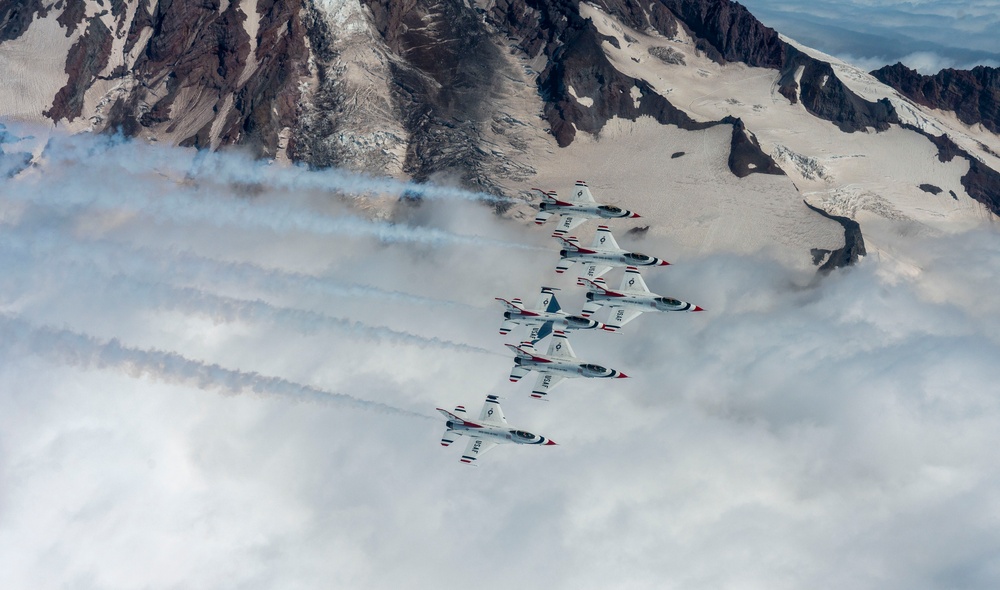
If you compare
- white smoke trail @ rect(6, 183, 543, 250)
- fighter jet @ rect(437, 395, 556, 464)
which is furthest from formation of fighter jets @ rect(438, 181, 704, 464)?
white smoke trail @ rect(6, 183, 543, 250)

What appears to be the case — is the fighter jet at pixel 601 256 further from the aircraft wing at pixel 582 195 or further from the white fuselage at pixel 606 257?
the aircraft wing at pixel 582 195

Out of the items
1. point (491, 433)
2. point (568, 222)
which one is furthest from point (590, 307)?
point (491, 433)

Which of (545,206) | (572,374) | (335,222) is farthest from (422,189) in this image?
(572,374)

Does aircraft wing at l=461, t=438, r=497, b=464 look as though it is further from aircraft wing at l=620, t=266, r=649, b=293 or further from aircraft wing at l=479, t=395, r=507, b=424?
aircraft wing at l=620, t=266, r=649, b=293

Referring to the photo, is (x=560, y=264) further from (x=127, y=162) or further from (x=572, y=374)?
(x=127, y=162)

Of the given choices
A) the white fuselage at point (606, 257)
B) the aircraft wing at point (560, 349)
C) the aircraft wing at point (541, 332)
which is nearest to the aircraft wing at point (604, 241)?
the white fuselage at point (606, 257)
